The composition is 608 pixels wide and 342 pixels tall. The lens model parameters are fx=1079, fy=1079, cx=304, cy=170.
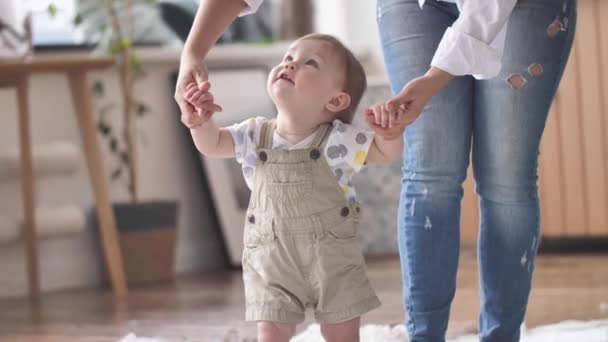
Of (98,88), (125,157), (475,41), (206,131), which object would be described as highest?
(475,41)

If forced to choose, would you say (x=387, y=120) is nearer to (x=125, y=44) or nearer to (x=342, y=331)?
(x=342, y=331)

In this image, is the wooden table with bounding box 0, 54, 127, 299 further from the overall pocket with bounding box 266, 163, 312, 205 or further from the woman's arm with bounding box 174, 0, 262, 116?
the overall pocket with bounding box 266, 163, 312, 205

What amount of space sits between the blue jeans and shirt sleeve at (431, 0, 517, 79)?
12 cm

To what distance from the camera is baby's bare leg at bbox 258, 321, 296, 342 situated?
1.61 meters

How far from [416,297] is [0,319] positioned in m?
1.56

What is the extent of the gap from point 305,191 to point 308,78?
6.9 inches

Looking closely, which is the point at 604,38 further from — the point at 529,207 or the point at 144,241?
the point at 529,207

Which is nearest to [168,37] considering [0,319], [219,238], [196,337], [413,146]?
[219,238]

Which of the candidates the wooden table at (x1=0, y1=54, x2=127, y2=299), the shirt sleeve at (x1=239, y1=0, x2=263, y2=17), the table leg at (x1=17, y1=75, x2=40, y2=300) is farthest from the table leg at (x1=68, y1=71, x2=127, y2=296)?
the shirt sleeve at (x1=239, y1=0, x2=263, y2=17)

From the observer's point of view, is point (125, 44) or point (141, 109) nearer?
point (125, 44)

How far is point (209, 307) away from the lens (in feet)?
9.57

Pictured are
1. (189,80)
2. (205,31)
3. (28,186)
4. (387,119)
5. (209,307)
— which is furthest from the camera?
(28,186)

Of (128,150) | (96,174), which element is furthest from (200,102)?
(128,150)

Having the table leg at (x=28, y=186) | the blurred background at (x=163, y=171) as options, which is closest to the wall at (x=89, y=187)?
the blurred background at (x=163, y=171)
